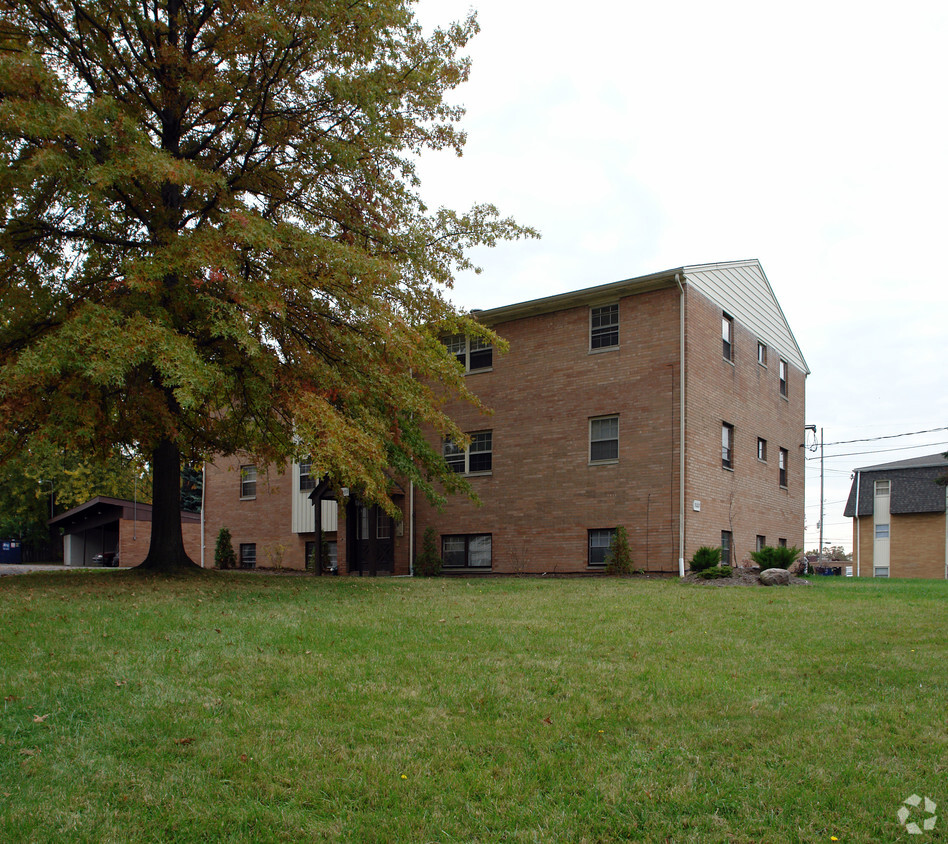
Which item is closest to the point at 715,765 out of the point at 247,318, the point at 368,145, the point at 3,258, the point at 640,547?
the point at 247,318

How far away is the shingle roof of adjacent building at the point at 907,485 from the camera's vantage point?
41.6 meters

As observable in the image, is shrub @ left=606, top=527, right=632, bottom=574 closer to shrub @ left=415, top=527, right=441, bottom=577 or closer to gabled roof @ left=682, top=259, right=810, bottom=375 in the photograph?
shrub @ left=415, top=527, right=441, bottom=577

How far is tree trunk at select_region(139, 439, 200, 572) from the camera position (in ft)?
51.3

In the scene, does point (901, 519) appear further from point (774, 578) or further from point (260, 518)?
point (260, 518)

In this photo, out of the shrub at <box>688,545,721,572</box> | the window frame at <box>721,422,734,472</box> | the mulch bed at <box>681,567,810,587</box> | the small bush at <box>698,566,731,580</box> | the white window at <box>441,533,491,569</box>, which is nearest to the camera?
the mulch bed at <box>681,567,810,587</box>

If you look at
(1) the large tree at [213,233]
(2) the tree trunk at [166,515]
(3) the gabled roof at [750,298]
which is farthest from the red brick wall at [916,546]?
(2) the tree trunk at [166,515]

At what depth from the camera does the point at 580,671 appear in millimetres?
6883

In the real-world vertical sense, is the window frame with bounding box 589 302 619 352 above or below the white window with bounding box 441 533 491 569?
above

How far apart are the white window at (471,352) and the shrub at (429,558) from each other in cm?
498

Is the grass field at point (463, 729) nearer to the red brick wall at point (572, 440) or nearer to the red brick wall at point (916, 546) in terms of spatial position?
the red brick wall at point (572, 440)

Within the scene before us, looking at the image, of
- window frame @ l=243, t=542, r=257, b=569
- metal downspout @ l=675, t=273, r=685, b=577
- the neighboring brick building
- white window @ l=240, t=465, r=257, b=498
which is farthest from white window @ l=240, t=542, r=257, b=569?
the neighboring brick building

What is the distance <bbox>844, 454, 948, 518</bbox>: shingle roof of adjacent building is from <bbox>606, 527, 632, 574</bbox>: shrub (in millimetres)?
27201

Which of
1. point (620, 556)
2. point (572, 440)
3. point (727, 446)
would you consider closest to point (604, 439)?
point (572, 440)

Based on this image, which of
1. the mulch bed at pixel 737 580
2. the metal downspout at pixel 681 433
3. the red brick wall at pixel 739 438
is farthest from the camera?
the red brick wall at pixel 739 438
